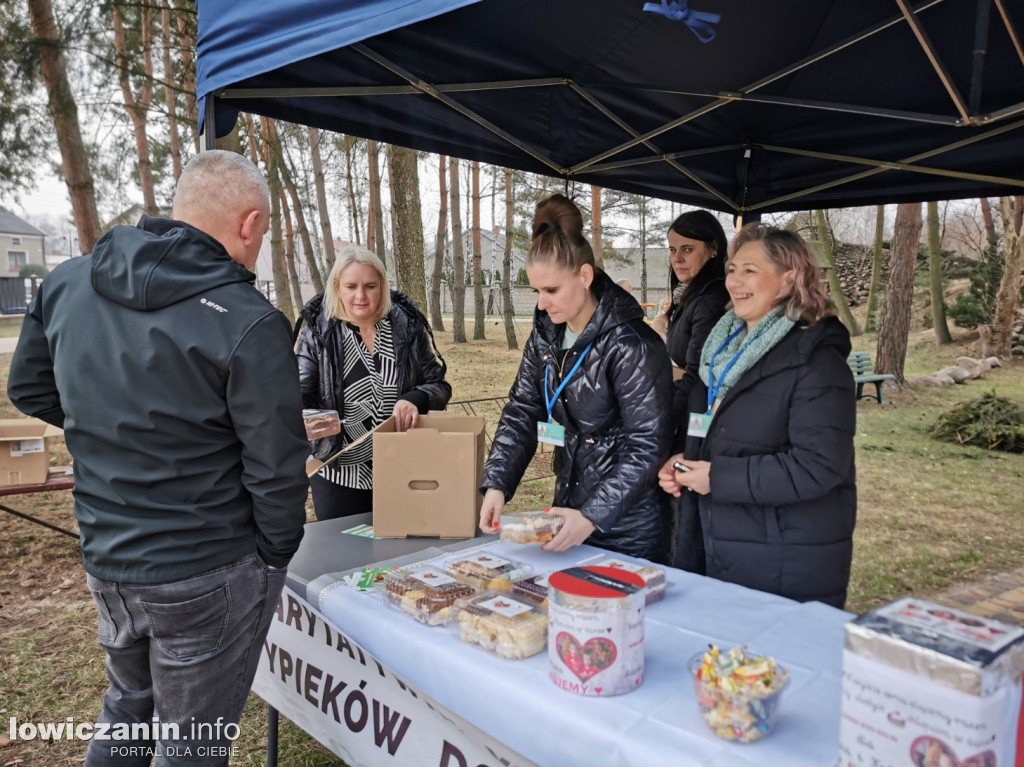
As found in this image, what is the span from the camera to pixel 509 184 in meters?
15.3

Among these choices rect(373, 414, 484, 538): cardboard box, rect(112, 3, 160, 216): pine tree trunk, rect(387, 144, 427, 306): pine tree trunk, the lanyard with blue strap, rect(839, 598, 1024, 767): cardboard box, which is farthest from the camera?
rect(112, 3, 160, 216): pine tree trunk

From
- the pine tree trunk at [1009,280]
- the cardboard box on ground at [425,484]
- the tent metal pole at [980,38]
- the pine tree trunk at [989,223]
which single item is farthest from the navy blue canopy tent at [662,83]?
the pine tree trunk at [989,223]

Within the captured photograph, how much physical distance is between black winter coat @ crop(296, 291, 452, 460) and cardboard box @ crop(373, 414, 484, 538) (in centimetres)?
57

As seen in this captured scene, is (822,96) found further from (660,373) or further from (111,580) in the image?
(111,580)

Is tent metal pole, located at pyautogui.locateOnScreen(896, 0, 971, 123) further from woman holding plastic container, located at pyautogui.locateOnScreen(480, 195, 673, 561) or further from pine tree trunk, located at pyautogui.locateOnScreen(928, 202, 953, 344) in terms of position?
pine tree trunk, located at pyautogui.locateOnScreen(928, 202, 953, 344)

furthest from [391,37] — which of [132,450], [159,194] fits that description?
[159,194]

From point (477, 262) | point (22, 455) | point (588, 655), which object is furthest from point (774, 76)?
point (477, 262)


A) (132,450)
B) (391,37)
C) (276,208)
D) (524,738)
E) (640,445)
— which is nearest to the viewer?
(524,738)

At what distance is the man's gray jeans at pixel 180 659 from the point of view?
1342 millimetres

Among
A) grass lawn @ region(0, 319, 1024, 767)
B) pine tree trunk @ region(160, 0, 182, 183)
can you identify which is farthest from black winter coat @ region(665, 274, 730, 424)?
pine tree trunk @ region(160, 0, 182, 183)

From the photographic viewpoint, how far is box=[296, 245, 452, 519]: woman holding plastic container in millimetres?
2496

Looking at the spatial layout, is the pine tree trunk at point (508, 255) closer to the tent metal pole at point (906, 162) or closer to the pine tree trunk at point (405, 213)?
the pine tree trunk at point (405, 213)

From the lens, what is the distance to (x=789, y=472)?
1559mm

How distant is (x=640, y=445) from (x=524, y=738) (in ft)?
2.67
